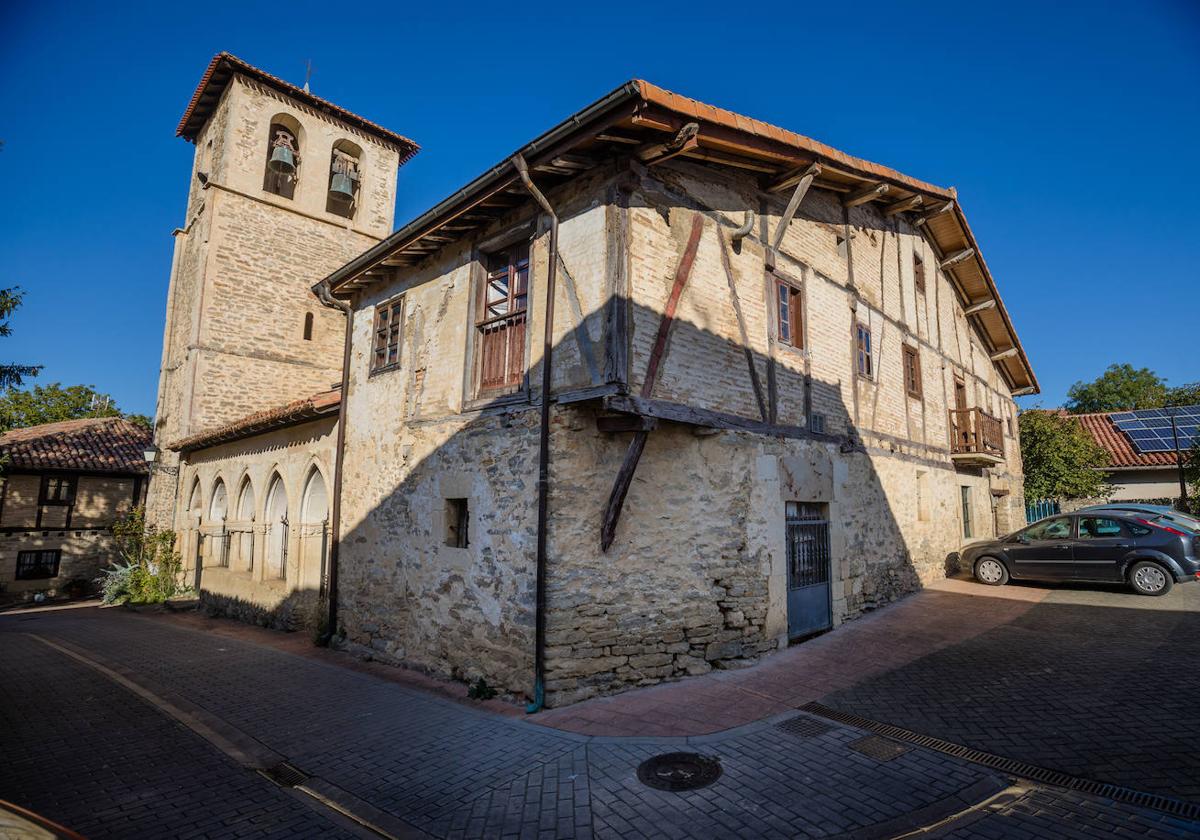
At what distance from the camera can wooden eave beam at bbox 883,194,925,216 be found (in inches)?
454

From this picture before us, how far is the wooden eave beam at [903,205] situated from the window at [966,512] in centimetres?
713

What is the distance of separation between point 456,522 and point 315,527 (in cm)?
442

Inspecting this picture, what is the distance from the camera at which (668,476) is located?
22.7ft

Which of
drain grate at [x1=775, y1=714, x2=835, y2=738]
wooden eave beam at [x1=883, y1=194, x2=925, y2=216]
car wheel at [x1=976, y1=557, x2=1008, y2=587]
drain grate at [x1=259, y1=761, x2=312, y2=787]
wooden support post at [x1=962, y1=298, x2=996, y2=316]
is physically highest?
wooden eave beam at [x1=883, y1=194, x2=925, y2=216]

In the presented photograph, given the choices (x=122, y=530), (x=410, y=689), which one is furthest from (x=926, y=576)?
(x=122, y=530)

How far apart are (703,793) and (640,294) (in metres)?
4.77

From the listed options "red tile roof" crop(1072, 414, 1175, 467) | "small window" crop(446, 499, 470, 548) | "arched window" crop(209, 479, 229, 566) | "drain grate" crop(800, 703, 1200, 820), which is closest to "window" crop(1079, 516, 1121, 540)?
"drain grate" crop(800, 703, 1200, 820)

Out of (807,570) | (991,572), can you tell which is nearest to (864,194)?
(807,570)

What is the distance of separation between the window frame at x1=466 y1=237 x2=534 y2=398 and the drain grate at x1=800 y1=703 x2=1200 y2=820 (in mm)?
4793

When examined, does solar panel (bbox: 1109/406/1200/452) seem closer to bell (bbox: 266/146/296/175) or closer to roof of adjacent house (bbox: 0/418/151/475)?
bell (bbox: 266/146/296/175)

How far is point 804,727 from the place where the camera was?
5.29 metres

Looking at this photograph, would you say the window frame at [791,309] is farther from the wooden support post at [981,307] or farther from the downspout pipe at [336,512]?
the wooden support post at [981,307]

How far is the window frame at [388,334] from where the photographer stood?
9352 millimetres

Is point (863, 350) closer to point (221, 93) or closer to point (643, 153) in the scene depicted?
point (643, 153)
